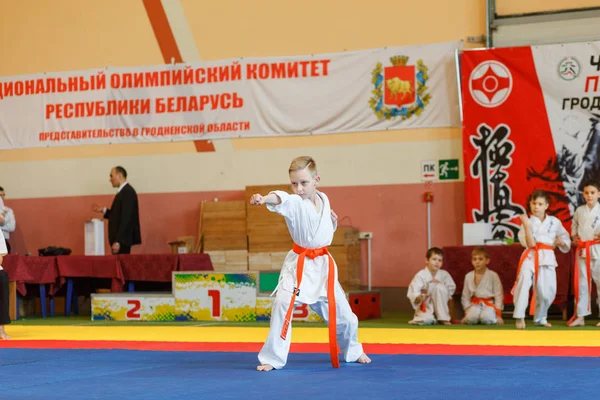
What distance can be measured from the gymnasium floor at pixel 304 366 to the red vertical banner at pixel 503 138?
2.52m

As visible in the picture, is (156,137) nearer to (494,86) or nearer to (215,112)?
(215,112)

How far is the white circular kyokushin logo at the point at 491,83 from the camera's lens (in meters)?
10.5

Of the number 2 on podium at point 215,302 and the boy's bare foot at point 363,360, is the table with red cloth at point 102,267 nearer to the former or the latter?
the number 2 on podium at point 215,302

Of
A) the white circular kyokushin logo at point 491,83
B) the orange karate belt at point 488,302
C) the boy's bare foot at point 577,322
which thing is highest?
the white circular kyokushin logo at point 491,83

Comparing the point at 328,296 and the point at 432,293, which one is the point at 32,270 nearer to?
the point at 432,293

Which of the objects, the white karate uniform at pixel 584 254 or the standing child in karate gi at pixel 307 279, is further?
the white karate uniform at pixel 584 254

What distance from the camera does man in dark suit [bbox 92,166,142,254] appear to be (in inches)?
442

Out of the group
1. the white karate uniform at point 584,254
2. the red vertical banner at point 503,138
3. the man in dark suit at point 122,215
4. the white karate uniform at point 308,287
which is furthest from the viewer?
the man in dark suit at point 122,215

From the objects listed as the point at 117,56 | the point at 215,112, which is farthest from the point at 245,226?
the point at 117,56

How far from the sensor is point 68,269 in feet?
35.1

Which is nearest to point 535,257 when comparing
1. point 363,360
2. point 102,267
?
point 363,360

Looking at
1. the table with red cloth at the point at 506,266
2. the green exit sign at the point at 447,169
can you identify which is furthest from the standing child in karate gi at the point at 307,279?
the green exit sign at the point at 447,169

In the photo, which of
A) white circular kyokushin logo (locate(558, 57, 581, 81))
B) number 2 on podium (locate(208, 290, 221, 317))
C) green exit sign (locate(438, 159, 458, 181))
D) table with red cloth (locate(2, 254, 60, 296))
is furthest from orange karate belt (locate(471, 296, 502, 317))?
table with red cloth (locate(2, 254, 60, 296))

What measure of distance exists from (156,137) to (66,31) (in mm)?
2040
